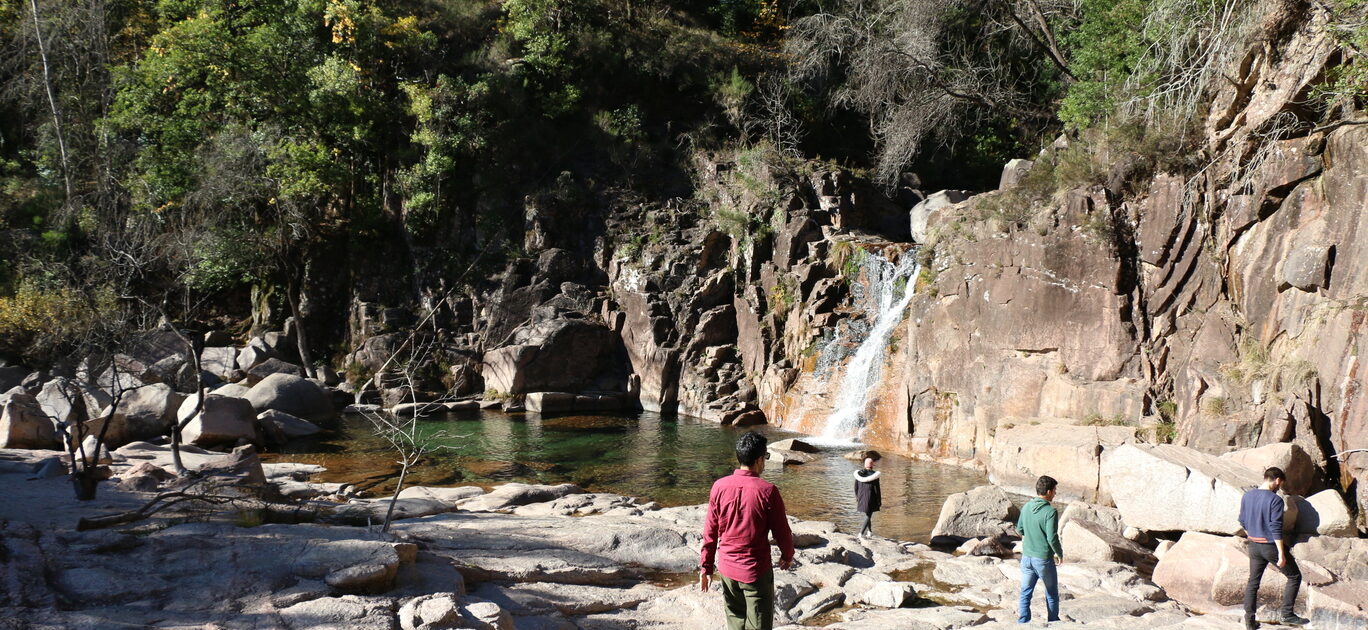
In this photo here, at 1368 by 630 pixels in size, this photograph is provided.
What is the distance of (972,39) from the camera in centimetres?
2869

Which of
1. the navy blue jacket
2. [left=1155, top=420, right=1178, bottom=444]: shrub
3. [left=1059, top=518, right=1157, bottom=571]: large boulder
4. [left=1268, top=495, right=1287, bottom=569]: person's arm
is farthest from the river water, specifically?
[left=1268, top=495, right=1287, bottom=569]: person's arm

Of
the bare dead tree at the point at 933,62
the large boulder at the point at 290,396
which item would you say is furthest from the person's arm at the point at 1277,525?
the large boulder at the point at 290,396

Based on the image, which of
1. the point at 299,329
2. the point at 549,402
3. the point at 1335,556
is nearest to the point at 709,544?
the point at 1335,556

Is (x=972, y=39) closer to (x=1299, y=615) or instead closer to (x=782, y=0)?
(x=782, y=0)

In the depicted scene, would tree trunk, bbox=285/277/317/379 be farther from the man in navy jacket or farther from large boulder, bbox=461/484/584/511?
the man in navy jacket

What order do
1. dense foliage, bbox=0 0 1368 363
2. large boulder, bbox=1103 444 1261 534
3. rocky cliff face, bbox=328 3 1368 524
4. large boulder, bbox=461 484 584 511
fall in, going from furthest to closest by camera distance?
dense foliage, bbox=0 0 1368 363 → large boulder, bbox=461 484 584 511 → rocky cliff face, bbox=328 3 1368 524 → large boulder, bbox=1103 444 1261 534

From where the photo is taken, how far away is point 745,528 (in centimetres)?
539

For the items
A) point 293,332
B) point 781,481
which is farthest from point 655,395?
point 293,332

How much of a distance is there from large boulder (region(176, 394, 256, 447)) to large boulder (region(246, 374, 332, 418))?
324 cm

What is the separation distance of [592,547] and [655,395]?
1602 centimetres

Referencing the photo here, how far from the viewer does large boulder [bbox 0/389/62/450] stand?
1535 centimetres

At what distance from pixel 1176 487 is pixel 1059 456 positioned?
3506mm

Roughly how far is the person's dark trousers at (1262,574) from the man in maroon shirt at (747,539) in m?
4.86

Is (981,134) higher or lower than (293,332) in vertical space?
higher
